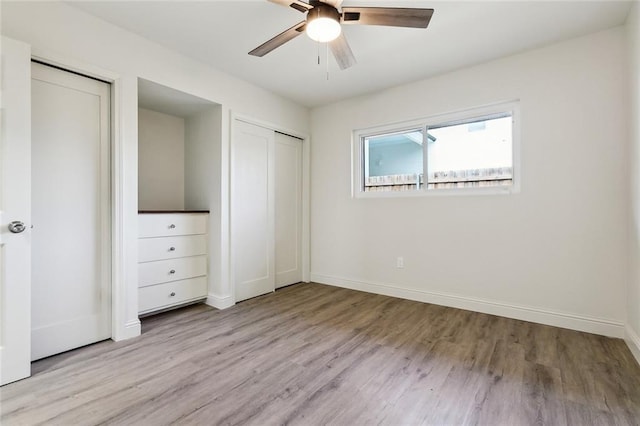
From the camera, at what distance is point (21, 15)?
6.05 feet

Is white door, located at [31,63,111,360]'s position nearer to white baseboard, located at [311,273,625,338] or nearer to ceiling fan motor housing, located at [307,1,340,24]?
ceiling fan motor housing, located at [307,1,340,24]

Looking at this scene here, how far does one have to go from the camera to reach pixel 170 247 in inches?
113

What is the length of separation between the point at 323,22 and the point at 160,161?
8.07 feet

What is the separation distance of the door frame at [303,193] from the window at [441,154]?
74 centimetres

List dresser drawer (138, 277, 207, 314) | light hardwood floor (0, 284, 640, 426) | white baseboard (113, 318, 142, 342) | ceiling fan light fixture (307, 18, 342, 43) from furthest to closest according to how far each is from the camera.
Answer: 1. dresser drawer (138, 277, 207, 314)
2. white baseboard (113, 318, 142, 342)
3. ceiling fan light fixture (307, 18, 342, 43)
4. light hardwood floor (0, 284, 640, 426)

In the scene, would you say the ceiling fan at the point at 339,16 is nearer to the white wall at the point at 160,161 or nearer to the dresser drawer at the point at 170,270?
the white wall at the point at 160,161

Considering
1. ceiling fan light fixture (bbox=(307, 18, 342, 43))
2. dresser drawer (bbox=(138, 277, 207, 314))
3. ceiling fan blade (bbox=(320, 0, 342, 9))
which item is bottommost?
dresser drawer (bbox=(138, 277, 207, 314))

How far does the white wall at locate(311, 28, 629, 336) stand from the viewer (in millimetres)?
2340

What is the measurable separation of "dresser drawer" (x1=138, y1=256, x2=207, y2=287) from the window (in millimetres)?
2089

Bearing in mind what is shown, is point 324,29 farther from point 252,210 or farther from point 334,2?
point 252,210

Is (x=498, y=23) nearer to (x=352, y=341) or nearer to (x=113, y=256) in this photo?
(x=352, y=341)

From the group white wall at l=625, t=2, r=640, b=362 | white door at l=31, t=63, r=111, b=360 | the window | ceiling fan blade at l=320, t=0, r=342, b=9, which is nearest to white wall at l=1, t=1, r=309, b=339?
white door at l=31, t=63, r=111, b=360

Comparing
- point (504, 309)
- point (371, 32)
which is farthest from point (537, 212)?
point (371, 32)

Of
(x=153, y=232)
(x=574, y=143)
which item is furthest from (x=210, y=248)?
(x=574, y=143)
